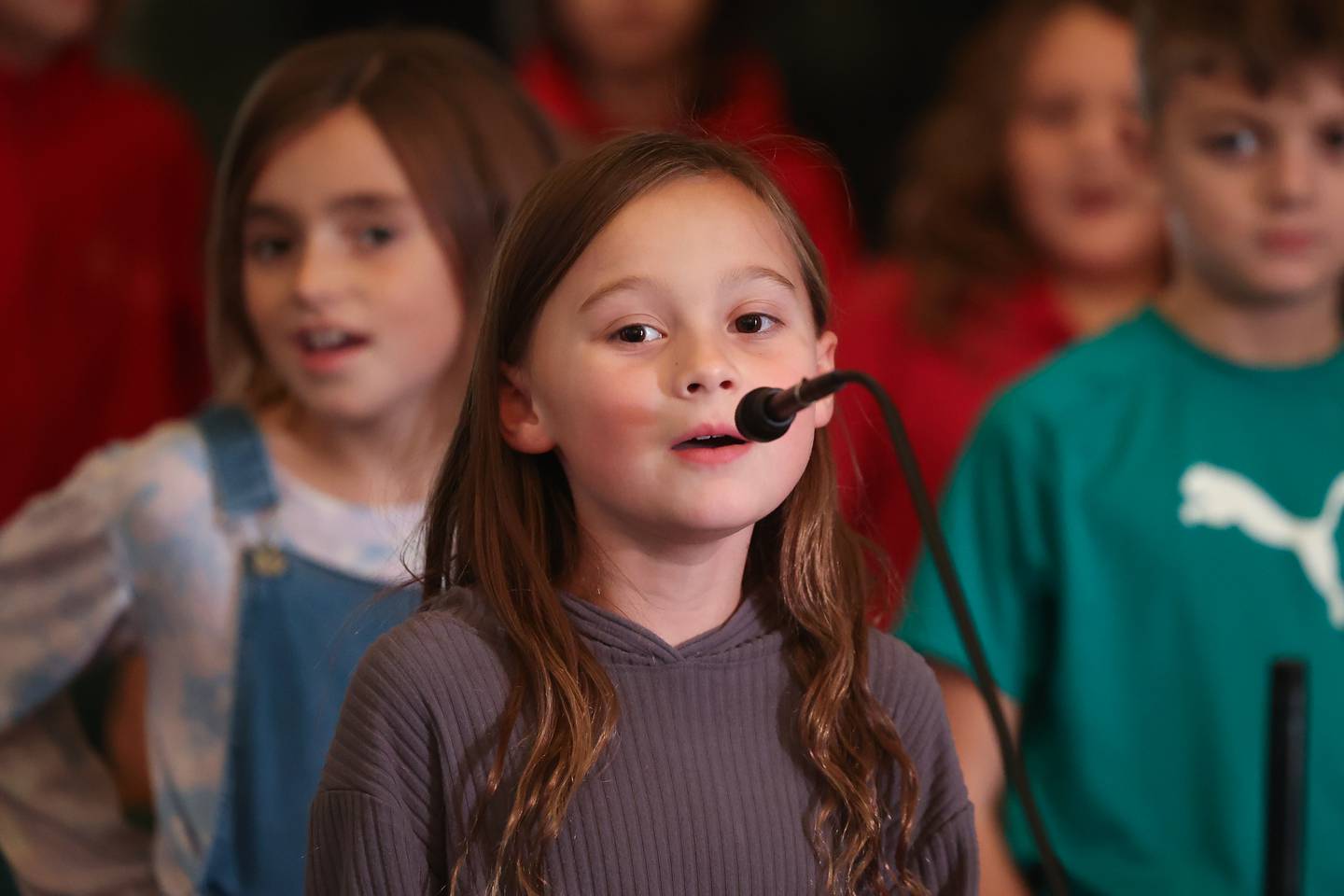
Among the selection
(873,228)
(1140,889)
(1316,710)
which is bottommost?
(1140,889)

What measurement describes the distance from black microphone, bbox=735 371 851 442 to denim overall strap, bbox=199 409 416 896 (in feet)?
1.62

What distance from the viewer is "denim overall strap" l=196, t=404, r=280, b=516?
1.43m

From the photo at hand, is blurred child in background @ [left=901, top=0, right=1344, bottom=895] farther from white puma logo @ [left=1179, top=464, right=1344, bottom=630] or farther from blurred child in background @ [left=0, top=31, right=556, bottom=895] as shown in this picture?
blurred child in background @ [left=0, top=31, right=556, bottom=895]

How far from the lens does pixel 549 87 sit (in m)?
2.42

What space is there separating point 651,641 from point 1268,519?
71 centimetres

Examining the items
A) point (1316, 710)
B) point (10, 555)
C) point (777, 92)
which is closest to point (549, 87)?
point (777, 92)

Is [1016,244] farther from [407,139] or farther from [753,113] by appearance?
[407,139]

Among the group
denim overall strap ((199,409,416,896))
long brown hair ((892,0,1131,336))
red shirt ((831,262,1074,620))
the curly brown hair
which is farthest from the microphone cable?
long brown hair ((892,0,1131,336))

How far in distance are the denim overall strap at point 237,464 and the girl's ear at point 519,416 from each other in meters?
0.49

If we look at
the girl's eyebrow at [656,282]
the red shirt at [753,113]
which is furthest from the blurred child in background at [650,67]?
the girl's eyebrow at [656,282]

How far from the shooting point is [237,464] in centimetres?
145

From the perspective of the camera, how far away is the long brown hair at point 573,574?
0.94 m

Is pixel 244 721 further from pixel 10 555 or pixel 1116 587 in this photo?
pixel 1116 587

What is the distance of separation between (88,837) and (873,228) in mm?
2010
